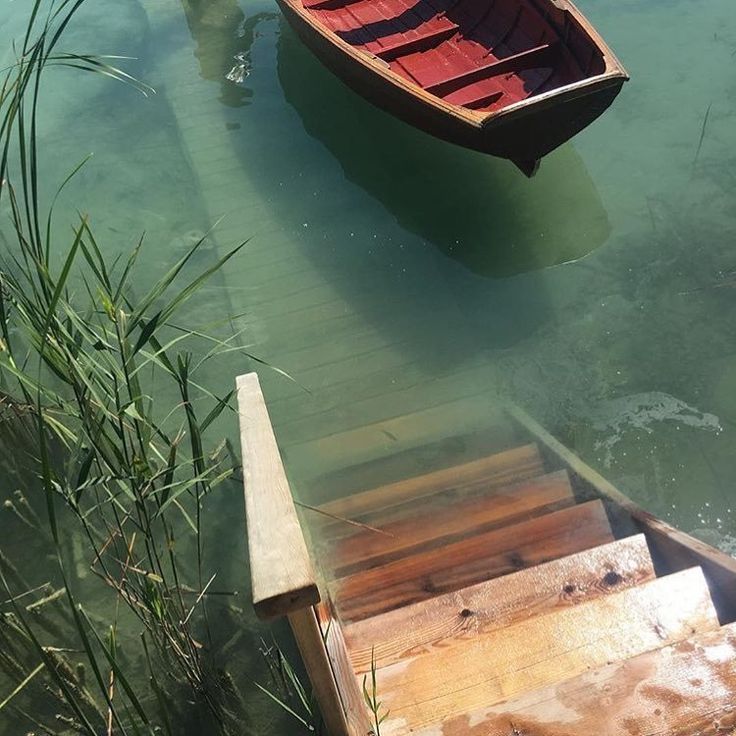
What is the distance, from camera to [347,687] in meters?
1.75

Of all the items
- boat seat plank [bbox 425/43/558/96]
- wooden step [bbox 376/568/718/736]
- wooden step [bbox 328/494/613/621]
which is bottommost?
wooden step [bbox 328/494/613/621]

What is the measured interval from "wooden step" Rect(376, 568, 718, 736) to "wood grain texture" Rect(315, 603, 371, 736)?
19 centimetres

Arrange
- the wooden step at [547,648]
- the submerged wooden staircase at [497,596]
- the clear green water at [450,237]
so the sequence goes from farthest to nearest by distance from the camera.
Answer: the clear green water at [450,237]
the wooden step at [547,648]
the submerged wooden staircase at [497,596]

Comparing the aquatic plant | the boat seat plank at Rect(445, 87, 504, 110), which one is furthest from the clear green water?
the aquatic plant

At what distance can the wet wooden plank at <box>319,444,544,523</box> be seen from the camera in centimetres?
282

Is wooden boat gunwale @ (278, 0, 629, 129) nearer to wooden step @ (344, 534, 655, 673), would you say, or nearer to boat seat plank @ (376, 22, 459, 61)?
boat seat plank @ (376, 22, 459, 61)

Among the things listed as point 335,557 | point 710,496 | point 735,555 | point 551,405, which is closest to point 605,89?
point 551,405

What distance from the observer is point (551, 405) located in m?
3.28

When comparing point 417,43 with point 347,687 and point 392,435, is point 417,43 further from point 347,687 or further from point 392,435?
point 347,687

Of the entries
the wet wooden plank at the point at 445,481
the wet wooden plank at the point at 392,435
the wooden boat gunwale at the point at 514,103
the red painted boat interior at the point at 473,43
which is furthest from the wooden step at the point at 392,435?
the red painted boat interior at the point at 473,43

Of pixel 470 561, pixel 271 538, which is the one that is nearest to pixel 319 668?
pixel 271 538

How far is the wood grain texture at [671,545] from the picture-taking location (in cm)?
210

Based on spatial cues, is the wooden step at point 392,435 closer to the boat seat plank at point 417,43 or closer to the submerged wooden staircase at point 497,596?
the submerged wooden staircase at point 497,596

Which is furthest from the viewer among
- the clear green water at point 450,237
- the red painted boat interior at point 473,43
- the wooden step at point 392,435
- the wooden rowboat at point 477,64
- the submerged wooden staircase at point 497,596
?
the red painted boat interior at point 473,43
